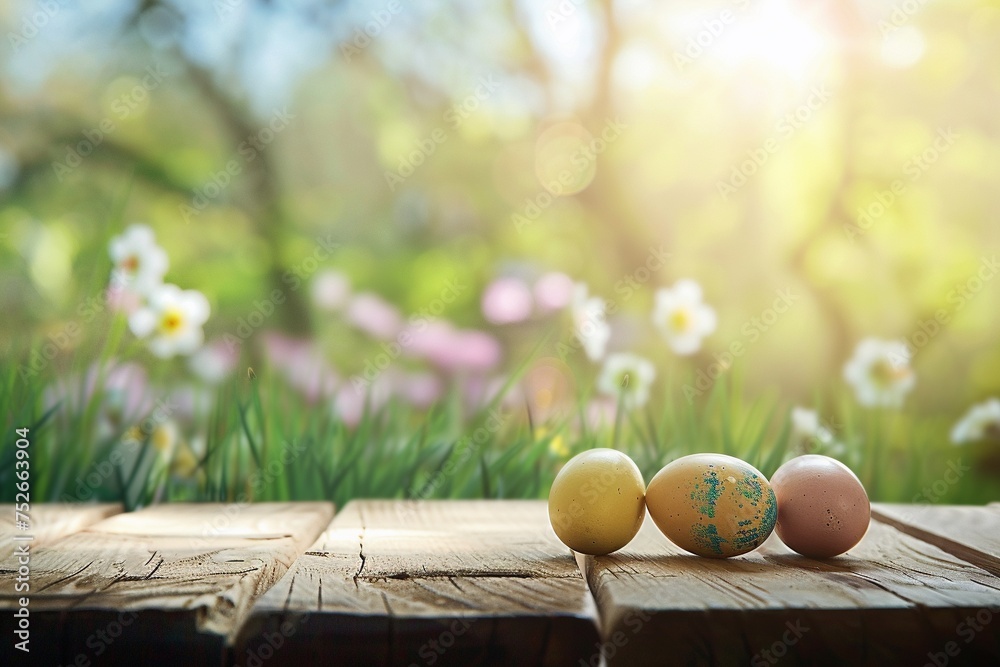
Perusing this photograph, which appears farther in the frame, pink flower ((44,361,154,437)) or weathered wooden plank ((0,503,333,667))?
pink flower ((44,361,154,437))

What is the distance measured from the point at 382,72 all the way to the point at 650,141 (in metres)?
1.49

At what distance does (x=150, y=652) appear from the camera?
2.90ft

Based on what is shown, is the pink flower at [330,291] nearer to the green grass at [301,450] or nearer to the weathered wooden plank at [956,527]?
the green grass at [301,450]

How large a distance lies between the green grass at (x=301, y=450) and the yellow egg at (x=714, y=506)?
0.89 m

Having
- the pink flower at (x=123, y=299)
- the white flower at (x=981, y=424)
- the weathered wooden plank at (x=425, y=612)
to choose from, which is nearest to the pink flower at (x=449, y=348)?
the pink flower at (x=123, y=299)

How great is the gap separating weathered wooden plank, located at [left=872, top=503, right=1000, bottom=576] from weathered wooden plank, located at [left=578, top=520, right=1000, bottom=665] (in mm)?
259

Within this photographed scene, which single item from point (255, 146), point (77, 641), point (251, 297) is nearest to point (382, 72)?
point (255, 146)

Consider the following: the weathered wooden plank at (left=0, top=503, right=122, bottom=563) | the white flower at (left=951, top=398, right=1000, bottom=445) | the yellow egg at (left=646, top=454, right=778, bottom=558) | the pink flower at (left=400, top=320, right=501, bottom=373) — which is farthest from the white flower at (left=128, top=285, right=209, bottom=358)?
the white flower at (left=951, top=398, right=1000, bottom=445)

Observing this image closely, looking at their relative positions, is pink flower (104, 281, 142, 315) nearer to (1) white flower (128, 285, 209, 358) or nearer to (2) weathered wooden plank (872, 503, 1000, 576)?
(1) white flower (128, 285, 209, 358)

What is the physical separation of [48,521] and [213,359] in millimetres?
2275

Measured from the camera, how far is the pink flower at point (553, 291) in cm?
370

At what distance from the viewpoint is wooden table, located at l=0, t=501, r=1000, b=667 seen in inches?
34.4

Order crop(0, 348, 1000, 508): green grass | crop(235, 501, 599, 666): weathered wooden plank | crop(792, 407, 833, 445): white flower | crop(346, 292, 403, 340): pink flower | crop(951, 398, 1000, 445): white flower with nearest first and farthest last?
crop(235, 501, 599, 666): weathered wooden plank → crop(0, 348, 1000, 508): green grass → crop(792, 407, 833, 445): white flower → crop(951, 398, 1000, 445): white flower → crop(346, 292, 403, 340): pink flower

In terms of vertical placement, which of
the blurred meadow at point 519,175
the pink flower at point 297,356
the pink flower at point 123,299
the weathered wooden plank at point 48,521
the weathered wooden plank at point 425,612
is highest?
the blurred meadow at point 519,175
